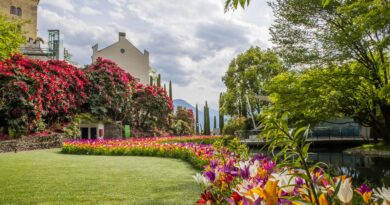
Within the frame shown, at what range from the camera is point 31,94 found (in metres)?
21.1

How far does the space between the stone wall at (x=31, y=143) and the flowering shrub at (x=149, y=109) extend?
12571mm

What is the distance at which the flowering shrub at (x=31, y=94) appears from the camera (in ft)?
66.2

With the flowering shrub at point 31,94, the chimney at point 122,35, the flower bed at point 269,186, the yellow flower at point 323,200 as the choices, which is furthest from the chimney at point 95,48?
the yellow flower at point 323,200

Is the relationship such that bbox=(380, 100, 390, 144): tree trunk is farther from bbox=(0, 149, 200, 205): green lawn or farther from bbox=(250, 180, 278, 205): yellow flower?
bbox=(250, 180, 278, 205): yellow flower

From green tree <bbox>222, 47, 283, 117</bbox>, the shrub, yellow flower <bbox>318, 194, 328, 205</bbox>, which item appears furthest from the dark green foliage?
yellow flower <bbox>318, 194, 328, 205</bbox>

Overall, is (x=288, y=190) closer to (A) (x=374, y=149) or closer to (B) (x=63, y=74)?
(A) (x=374, y=149)

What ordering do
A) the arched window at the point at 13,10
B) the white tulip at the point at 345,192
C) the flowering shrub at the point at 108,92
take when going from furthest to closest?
the arched window at the point at 13,10
the flowering shrub at the point at 108,92
the white tulip at the point at 345,192

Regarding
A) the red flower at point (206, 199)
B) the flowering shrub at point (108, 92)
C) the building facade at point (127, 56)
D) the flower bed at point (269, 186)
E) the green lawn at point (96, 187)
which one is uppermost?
the building facade at point (127, 56)

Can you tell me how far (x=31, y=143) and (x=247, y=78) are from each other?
89.3 feet

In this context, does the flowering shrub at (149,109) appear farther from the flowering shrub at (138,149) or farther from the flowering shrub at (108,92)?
the flowering shrub at (138,149)

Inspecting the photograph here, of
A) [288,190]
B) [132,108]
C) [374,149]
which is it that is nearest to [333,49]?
[374,149]

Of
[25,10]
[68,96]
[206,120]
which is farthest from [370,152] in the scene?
[25,10]

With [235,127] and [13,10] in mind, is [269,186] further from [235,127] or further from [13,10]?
[13,10]

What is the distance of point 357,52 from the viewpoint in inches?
673
